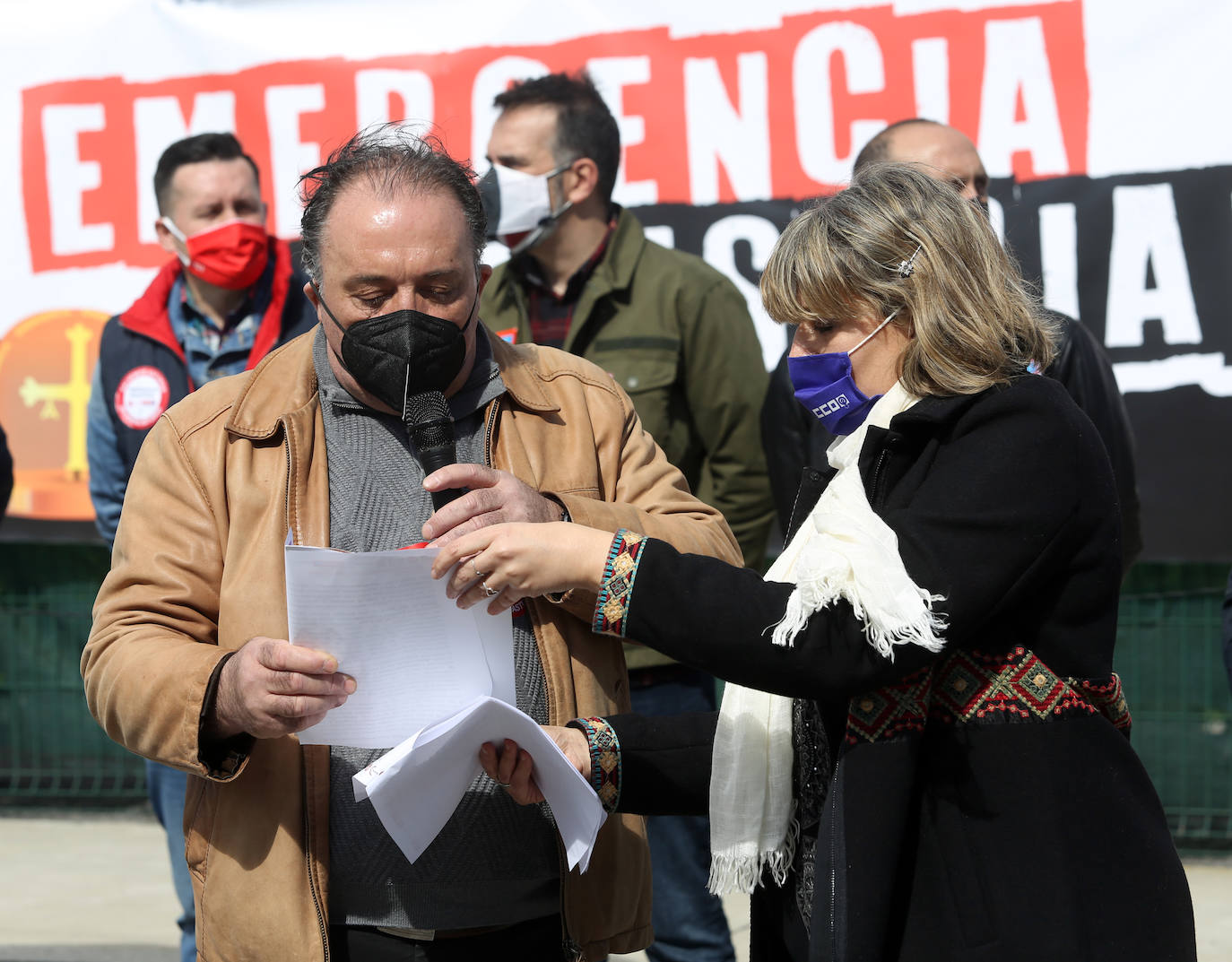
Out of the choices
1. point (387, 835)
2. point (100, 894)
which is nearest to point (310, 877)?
point (387, 835)

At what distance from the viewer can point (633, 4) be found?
208 inches

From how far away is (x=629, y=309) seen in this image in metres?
4.24

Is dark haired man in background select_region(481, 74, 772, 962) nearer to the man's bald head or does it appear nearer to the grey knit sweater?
the man's bald head

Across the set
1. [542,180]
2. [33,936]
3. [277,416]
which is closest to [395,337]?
[277,416]

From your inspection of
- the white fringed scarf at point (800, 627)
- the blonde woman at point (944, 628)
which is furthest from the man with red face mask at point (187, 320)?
the blonde woman at point (944, 628)

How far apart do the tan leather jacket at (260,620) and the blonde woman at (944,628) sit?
293 millimetres

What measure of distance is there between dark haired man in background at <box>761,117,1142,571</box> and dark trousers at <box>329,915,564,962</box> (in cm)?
165

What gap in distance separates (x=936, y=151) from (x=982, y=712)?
2.38 meters

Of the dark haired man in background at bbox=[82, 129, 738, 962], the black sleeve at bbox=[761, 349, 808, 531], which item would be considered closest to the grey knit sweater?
the dark haired man in background at bbox=[82, 129, 738, 962]

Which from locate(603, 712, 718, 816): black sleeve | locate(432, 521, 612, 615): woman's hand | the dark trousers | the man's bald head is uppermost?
the man's bald head

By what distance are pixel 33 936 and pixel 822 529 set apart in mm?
4341

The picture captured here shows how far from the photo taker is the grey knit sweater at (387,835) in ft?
7.29

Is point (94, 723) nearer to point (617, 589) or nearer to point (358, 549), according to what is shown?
point (358, 549)

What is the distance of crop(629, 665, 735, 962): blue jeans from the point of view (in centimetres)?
381
